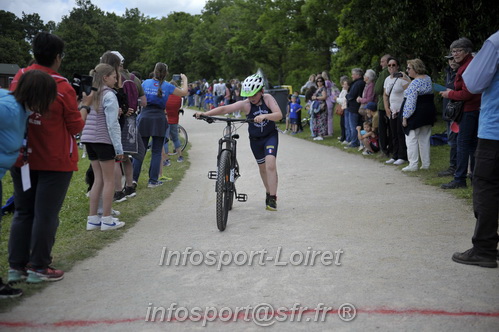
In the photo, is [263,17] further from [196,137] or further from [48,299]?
[48,299]

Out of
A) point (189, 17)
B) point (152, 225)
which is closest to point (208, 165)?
point (152, 225)

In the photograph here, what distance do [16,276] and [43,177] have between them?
3.04 feet

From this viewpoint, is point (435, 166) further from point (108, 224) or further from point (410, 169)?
point (108, 224)

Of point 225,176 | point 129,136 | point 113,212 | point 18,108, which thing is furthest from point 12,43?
point 18,108

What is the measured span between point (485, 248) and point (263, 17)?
44.0m

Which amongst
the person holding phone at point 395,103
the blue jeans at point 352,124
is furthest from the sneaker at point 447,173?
the blue jeans at point 352,124

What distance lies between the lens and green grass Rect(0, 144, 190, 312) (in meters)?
5.79

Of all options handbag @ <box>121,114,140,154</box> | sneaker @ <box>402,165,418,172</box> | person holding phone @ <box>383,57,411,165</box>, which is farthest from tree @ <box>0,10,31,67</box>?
sneaker @ <box>402,165,418,172</box>

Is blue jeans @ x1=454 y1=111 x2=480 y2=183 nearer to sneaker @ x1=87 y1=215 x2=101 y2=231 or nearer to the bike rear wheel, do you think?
the bike rear wheel

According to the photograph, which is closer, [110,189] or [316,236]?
[316,236]

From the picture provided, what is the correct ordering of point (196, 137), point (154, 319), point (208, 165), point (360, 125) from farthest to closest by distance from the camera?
point (196, 137) < point (360, 125) < point (208, 165) < point (154, 319)

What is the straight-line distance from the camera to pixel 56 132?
513 cm

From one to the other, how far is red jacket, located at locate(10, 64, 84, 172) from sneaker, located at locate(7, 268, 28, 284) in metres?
0.96

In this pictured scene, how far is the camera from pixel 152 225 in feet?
24.9
